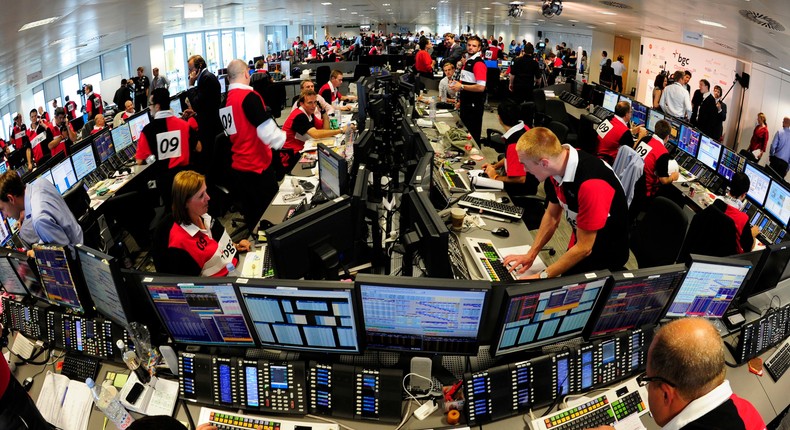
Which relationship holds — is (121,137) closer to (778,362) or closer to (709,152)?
(778,362)

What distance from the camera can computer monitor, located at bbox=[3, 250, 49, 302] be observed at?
99.3 inches

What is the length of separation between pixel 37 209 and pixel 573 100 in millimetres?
9287

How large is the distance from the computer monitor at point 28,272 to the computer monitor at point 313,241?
4.22ft

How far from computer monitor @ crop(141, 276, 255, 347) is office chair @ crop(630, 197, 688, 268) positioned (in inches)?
114

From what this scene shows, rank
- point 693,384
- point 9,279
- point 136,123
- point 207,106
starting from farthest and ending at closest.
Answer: point 136,123 < point 207,106 < point 9,279 < point 693,384

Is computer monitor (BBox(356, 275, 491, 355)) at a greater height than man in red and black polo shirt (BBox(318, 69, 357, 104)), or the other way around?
man in red and black polo shirt (BBox(318, 69, 357, 104))

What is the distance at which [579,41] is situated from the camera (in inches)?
843

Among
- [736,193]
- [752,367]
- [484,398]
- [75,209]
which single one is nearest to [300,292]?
[484,398]

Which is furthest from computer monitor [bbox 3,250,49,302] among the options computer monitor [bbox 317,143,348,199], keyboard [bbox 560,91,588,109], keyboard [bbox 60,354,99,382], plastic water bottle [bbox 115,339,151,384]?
keyboard [bbox 560,91,588,109]

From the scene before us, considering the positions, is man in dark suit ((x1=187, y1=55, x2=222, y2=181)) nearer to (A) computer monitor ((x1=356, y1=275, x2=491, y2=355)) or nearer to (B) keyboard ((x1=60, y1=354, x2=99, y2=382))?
(B) keyboard ((x1=60, y1=354, x2=99, y2=382))

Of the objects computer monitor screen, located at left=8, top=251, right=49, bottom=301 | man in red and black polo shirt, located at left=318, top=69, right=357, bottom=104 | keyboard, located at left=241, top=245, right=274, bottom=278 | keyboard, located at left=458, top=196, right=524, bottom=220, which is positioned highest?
man in red and black polo shirt, located at left=318, top=69, right=357, bottom=104

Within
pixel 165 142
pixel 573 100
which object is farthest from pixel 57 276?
pixel 573 100

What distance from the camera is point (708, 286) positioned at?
7.84ft

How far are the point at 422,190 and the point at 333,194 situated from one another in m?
1.16
